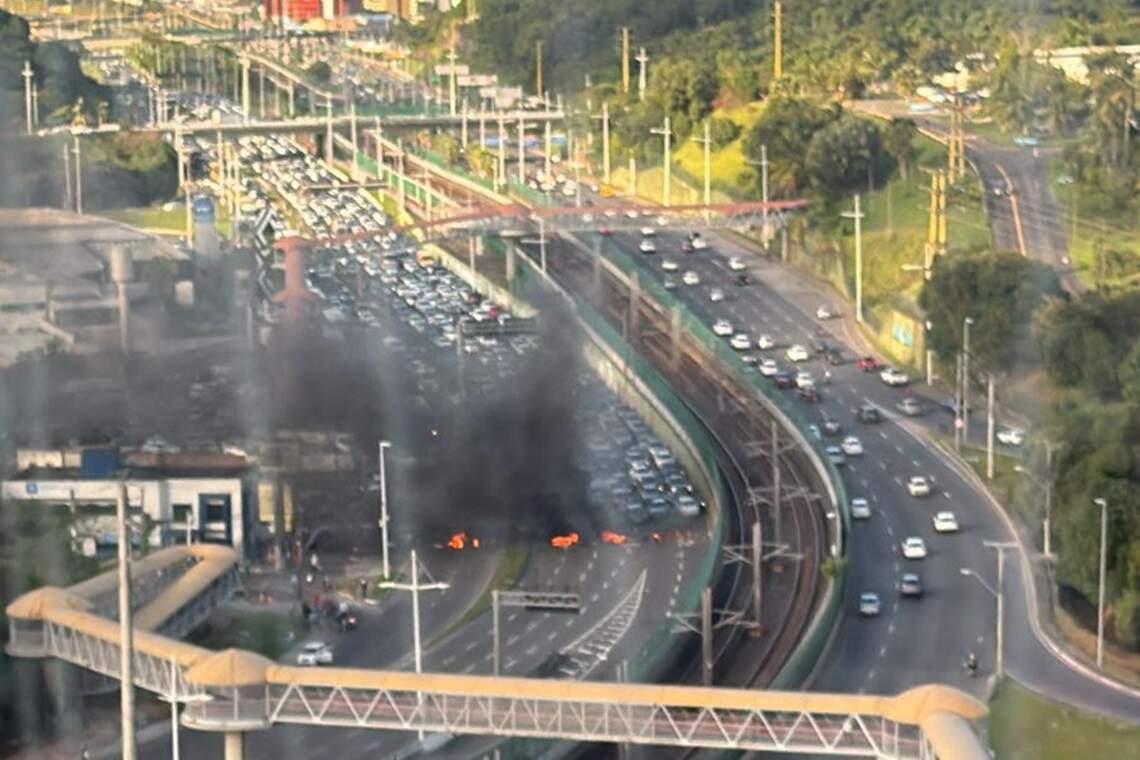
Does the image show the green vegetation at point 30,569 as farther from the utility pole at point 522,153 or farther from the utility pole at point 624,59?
the utility pole at point 624,59

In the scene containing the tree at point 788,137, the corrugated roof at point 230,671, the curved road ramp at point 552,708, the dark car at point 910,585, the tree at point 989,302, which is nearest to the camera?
the curved road ramp at point 552,708

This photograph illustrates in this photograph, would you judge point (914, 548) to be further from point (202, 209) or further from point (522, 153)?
point (522, 153)

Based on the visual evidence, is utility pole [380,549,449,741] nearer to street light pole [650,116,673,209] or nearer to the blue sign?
the blue sign

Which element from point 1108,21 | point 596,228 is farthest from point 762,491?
point 1108,21

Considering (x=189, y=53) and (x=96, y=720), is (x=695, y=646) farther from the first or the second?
(x=189, y=53)

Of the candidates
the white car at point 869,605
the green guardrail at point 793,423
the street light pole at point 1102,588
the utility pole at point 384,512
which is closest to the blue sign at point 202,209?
the green guardrail at point 793,423

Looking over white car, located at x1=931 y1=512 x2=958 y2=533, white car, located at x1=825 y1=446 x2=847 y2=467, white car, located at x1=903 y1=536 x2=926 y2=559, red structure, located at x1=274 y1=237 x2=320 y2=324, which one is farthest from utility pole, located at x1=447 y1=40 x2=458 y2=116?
white car, located at x1=903 y1=536 x2=926 y2=559
